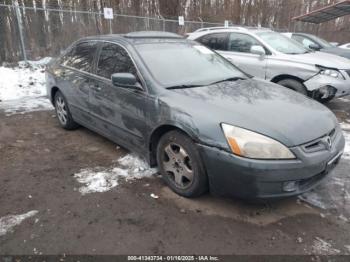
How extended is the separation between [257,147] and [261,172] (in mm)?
212

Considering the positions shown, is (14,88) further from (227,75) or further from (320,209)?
(320,209)

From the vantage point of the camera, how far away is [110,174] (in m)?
3.84

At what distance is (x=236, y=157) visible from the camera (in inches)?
107

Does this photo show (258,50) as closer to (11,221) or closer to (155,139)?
(155,139)

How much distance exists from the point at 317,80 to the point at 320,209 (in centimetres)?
364

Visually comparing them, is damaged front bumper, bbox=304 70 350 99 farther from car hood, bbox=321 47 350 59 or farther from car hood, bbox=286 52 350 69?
car hood, bbox=321 47 350 59

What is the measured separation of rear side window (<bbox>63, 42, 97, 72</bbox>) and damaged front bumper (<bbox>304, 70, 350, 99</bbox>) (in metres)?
4.09

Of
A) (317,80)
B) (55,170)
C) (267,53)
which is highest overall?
(267,53)

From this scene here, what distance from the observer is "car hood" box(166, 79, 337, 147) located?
9.21ft

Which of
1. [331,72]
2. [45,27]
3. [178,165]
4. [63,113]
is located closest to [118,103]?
[178,165]

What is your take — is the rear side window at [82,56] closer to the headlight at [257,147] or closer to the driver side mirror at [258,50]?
the headlight at [257,147]

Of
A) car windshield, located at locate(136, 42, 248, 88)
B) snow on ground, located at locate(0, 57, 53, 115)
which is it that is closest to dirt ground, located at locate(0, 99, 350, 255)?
car windshield, located at locate(136, 42, 248, 88)

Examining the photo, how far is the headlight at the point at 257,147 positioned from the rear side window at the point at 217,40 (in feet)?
16.9

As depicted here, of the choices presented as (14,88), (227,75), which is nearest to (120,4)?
(14,88)
